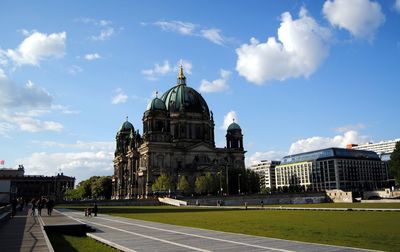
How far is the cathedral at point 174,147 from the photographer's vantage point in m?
115

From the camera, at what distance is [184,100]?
13425 cm

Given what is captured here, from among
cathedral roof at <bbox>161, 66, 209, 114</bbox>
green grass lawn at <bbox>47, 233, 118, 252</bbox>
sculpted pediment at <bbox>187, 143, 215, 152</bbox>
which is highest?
cathedral roof at <bbox>161, 66, 209, 114</bbox>

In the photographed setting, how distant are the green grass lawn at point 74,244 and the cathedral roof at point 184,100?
10762 centimetres

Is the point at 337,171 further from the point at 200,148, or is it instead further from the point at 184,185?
the point at 184,185

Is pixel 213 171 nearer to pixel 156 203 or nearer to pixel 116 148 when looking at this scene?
pixel 156 203

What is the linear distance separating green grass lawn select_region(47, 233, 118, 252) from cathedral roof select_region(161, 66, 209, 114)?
10762 cm

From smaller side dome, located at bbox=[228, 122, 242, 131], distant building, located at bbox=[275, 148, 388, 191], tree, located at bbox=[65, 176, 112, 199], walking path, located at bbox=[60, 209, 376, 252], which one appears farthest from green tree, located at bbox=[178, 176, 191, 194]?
distant building, located at bbox=[275, 148, 388, 191]

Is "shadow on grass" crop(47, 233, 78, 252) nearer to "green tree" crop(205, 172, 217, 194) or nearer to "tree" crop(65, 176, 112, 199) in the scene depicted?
"green tree" crop(205, 172, 217, 194)

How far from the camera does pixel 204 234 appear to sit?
72.2 feet

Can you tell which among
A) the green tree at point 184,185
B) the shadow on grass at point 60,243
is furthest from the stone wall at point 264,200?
the shadow on grass at point 60,243

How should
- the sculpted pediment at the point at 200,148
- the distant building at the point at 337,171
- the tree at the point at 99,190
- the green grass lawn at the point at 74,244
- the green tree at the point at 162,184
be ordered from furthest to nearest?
the distant building at the point at 337,171 → the tree at the point at 99,190 → the sculpted pediment at the point at 200,148 → the green tree at the point at 162,184 → the green grass lawn at the point at 74,244

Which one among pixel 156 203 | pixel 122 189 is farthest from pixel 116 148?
pixel 156 203

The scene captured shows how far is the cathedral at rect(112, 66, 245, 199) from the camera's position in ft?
377

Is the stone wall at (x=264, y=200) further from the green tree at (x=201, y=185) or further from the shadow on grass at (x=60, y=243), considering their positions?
the shadow on grass at (x=60, y=243)
